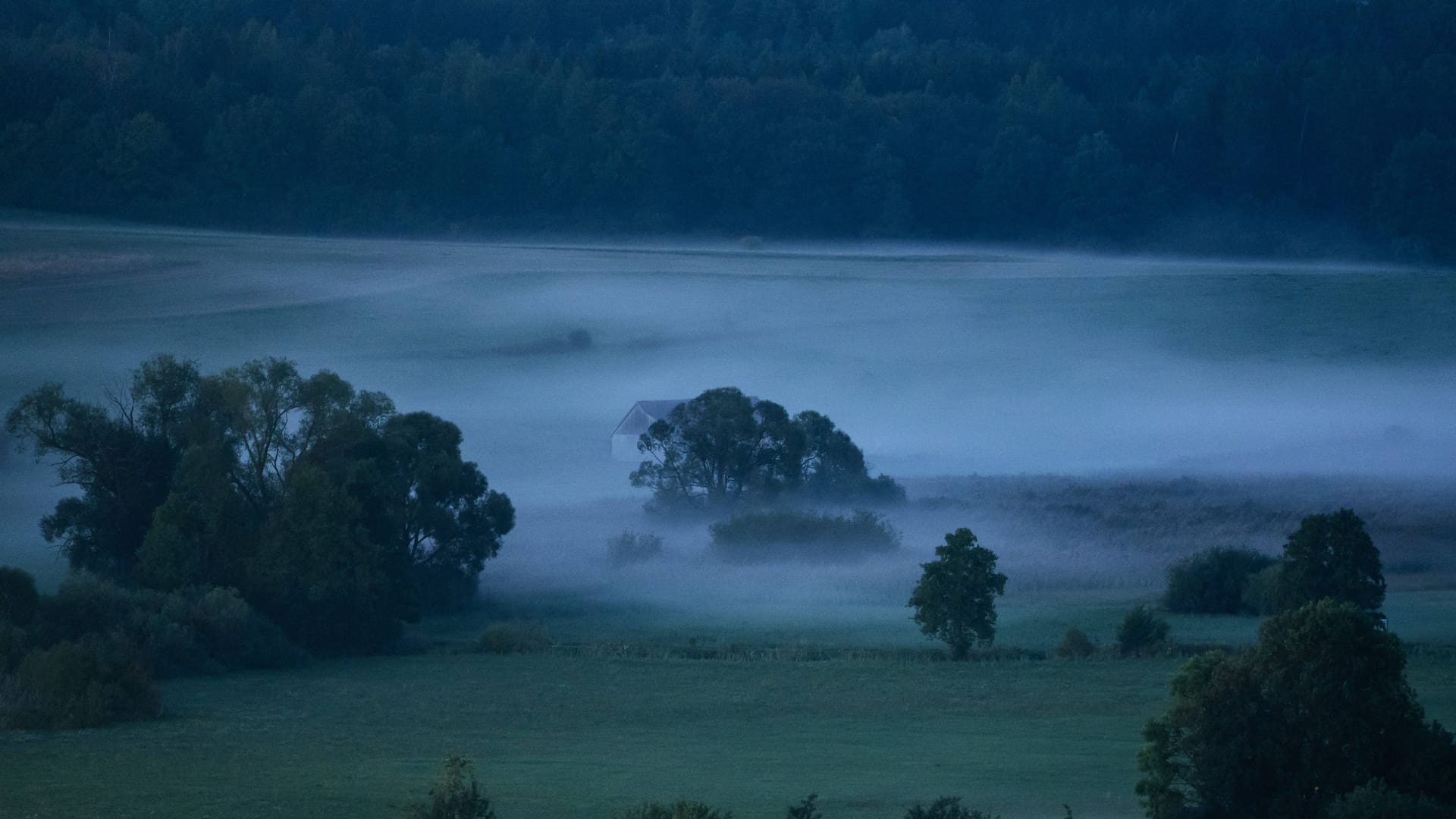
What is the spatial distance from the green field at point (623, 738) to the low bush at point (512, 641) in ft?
2.08

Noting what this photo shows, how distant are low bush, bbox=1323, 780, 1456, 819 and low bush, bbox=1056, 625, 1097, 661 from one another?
10390 millimetres

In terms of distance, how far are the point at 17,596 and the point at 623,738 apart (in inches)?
354

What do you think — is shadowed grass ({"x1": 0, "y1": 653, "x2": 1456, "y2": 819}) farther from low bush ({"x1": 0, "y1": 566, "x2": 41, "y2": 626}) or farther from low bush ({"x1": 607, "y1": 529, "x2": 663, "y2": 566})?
low bush ({"x1": 607, "y1": 529, "x2": 663, "y2": 566})

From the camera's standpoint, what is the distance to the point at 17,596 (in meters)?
20.1

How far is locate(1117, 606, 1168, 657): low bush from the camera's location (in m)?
21.1

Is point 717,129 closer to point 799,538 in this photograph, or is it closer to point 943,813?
point 799,538

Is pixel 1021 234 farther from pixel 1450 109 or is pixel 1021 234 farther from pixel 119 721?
pixel 119 721

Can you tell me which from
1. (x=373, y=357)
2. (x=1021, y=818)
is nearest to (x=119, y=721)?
(x=1021, y=818)

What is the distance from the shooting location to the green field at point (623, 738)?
13.1 m

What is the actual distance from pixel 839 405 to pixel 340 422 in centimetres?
2426

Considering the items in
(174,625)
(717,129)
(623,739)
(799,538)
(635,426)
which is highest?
(717,129)

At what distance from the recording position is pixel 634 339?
176 ft

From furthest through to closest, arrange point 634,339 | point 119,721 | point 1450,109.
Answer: point 1450,109
point 634,339
point 119,721

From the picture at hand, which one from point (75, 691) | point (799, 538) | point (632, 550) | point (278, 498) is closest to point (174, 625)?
point (75, 691)
